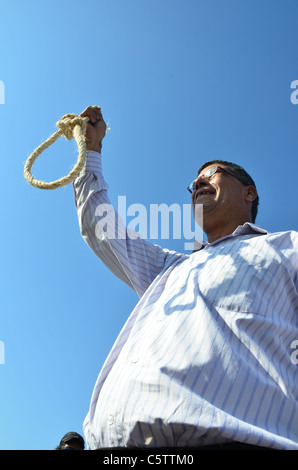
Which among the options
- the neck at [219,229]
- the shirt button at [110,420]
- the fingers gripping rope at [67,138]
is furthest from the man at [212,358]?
the fingers gripping rope at [67,138]

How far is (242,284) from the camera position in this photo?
7.12ft

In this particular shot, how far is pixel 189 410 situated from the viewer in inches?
66.7

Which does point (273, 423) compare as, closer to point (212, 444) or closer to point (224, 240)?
point (212, 444)

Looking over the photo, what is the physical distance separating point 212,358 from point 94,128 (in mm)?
1887

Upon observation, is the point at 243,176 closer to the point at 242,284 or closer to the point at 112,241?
the point at 112,241

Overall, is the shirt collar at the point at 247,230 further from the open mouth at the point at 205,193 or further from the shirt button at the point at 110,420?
the shirt button at the point at 110,420

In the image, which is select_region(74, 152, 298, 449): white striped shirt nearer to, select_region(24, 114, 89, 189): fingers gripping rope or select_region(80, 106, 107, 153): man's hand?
select_region(24, 114, 89, 189): fingers gripping rope

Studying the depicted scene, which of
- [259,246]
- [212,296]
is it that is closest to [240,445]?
[212,296]

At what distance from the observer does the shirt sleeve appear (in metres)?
2.89

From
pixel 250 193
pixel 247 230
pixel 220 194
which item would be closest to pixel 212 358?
pixel 247 230

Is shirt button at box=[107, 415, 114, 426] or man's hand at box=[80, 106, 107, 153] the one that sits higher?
man's hand at box=[80, 106, 107, 153]

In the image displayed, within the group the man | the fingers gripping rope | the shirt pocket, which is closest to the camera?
the man

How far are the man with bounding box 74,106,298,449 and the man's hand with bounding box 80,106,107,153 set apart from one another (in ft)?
2.73

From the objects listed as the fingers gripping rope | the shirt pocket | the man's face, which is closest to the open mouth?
the man's face
